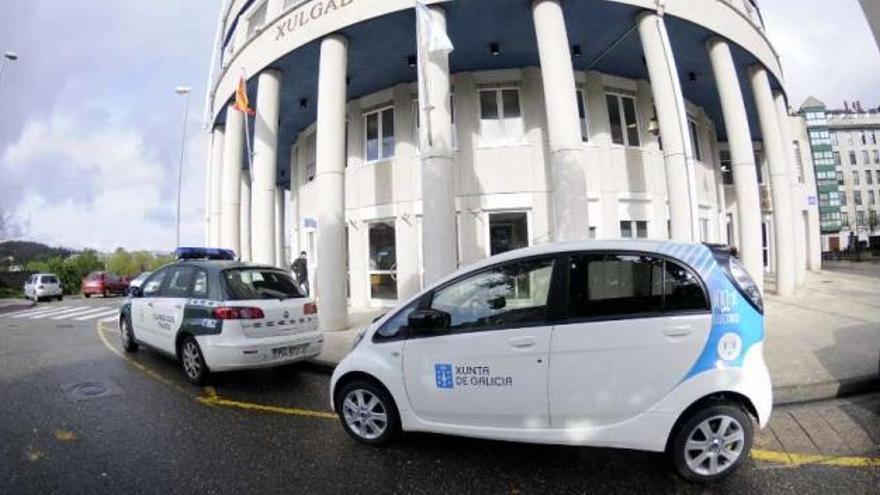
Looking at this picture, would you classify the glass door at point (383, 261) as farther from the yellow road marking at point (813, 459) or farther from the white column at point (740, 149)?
the yellow road marking at point (813, 459)

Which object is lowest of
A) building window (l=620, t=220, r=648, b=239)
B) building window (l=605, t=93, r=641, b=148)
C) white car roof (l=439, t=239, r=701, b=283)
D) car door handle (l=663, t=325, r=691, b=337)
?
car door handle (l=663, t=325, r=691, b=337)

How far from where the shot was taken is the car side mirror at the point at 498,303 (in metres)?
3.90

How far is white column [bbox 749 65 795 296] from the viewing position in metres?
13.5

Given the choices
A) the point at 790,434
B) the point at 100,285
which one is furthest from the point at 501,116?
the point at 100,285

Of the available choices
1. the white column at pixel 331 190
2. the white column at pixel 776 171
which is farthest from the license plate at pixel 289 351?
the white column at pixel 776 171

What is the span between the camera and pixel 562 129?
9539 millimetres

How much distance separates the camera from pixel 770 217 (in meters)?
22.3

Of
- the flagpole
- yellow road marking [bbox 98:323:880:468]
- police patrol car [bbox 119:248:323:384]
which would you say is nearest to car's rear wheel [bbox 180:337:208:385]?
police patrol car [bbox 119:248:323:384]

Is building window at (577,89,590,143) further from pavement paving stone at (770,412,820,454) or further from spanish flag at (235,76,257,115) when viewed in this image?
pavement paving stone at (770,412,820,454)

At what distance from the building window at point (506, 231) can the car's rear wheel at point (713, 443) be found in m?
9.57

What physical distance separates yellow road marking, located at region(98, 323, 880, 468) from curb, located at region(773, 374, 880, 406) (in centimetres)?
137

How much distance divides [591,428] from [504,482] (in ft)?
2.31

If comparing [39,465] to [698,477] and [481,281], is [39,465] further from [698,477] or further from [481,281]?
[698,477]

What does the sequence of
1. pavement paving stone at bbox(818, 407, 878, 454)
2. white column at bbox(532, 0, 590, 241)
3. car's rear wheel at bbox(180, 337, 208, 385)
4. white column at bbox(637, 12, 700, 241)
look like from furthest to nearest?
white column at bbox(637, 12, 700, 241) < white column at bbox(532, 0, 590, 241) < car's rear wheel at bbox(180, 337, 208, 385) < pavement paving stone at bbox(818, 407, 878, 454)
